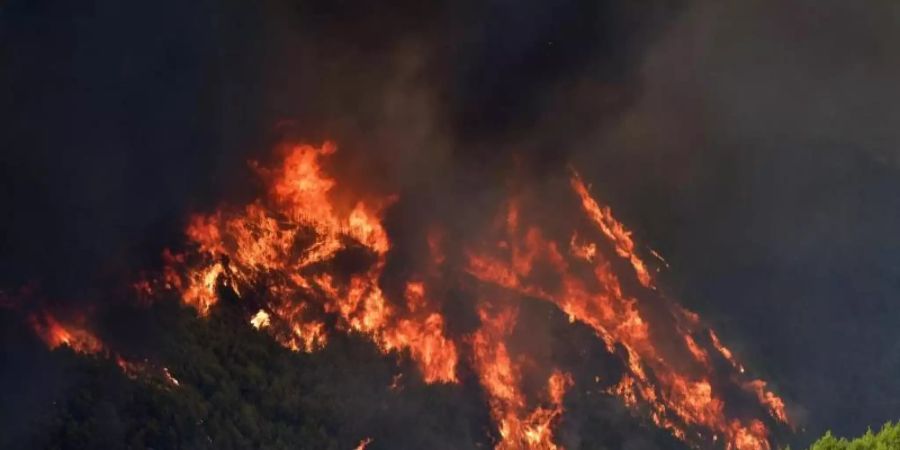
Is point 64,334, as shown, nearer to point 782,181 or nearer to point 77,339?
point 77,339

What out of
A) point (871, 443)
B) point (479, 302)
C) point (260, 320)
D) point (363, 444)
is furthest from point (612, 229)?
point (871, 443)

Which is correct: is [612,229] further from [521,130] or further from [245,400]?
[245,400]

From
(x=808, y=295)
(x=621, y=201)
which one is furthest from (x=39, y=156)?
(x=808, y=295)

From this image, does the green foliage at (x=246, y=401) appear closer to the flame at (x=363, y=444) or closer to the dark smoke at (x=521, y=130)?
the flame at (x=363, y=444)

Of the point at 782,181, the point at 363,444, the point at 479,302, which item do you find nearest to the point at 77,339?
the point at 363,444

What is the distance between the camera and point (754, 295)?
18.0m

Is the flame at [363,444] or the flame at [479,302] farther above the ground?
the flame at [479,302]

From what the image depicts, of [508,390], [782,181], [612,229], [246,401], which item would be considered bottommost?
[246,401]

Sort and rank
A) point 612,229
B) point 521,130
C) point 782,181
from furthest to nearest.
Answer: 1. point 782,181
2. point 612,229
3. point 521,130

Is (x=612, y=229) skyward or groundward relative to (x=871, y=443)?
skyward

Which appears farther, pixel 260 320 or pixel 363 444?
pixel 260 320

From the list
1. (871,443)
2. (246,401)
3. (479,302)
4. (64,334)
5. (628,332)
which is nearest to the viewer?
(871,443)

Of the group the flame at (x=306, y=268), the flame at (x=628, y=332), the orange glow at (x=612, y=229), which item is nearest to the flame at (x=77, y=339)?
the flame at (x=306, y=268)

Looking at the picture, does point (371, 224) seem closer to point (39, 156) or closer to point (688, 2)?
point (39, 156)
